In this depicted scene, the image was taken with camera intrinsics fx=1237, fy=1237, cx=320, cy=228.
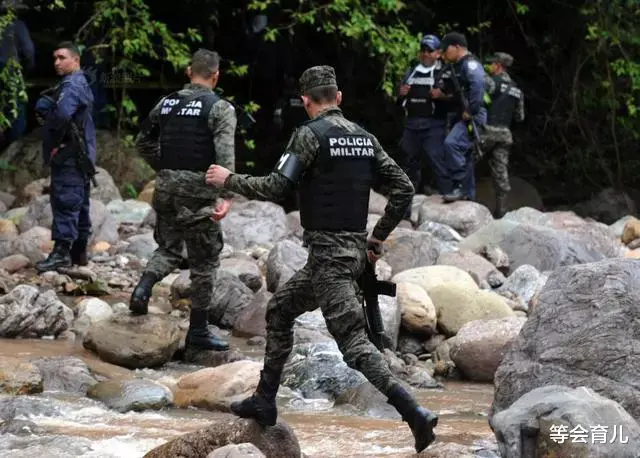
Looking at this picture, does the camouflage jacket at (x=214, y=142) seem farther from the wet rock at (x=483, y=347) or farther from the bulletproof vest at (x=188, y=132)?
the wet rock at (x=483, y=347)

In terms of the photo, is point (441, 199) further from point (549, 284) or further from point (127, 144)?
point (549, 284)

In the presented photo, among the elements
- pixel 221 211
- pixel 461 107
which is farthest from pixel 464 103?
pixel 221 211

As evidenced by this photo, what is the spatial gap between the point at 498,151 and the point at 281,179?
29.4ft

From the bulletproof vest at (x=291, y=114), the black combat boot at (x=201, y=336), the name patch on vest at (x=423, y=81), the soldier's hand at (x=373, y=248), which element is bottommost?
the black combat boot at (x=201, y=336)

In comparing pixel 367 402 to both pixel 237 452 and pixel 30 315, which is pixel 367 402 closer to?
pixel 237 452

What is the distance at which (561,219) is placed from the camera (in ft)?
44.9

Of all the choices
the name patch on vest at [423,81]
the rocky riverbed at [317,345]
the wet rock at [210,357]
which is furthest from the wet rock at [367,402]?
the name patch on vest at [423,81]

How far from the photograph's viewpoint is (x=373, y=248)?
230 inches

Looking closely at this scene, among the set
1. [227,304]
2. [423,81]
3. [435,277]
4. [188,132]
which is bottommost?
[227,304]

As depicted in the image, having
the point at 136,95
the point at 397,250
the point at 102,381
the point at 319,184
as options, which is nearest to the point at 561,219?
the point at 397,250

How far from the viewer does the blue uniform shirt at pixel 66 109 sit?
9.84 meters

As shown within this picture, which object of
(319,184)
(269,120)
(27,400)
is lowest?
(27,400)

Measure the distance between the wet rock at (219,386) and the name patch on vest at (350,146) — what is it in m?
1.91

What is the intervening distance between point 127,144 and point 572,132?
22.5ft
